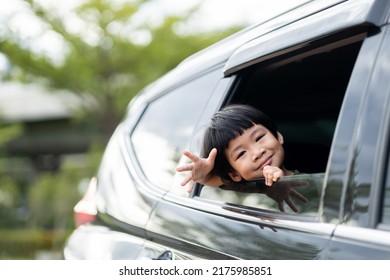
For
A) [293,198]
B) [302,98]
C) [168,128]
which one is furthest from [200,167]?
[302,98]

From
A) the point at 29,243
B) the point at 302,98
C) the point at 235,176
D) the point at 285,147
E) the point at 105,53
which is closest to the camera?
the point at 235,176

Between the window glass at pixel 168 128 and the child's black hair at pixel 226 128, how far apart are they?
0.89 ft

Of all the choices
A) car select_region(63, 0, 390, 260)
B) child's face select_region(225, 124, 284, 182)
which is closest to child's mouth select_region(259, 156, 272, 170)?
child's face select_region(225, 124, 284, 182)

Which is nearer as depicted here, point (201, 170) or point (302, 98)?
point (201, 170)

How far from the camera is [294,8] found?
2229 mm

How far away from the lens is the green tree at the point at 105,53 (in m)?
18.7

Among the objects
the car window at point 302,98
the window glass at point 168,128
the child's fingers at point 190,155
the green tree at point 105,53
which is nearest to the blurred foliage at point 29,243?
the green tree at point 105,53

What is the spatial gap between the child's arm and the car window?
4 cm

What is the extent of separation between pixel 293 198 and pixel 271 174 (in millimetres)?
124

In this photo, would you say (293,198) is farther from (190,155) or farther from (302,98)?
(302,98)

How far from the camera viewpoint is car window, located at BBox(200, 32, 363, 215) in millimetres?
2068

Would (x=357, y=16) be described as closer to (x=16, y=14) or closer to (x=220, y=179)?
(x=220, y=179)

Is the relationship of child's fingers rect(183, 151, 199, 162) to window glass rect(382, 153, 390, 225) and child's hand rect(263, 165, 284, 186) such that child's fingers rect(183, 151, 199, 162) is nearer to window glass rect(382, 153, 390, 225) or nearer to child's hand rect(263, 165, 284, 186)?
child's hand rect(263, 165, 284, 186)

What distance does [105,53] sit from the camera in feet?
64.9
